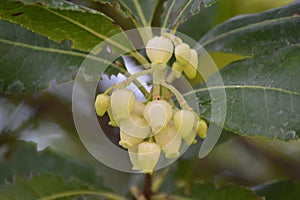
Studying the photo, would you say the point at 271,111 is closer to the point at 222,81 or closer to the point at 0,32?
the point at 222,81

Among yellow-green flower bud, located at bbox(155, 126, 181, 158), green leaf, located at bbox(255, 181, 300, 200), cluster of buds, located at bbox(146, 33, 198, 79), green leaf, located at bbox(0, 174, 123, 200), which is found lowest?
green leaf, located at bbox(255, 181, 300, 200)

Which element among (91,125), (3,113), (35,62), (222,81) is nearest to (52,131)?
(3,113)

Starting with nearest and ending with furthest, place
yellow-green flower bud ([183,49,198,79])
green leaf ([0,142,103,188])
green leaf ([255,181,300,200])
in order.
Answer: yellow-green flower bud ([183,49,198,79]), green leaf ([255,181,300,200]), green leaf ([0,142,103,188])

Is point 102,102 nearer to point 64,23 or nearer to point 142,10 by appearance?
point 64,23

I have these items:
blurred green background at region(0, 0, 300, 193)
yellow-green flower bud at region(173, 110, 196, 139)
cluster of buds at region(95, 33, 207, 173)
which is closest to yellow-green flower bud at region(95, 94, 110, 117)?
cluster of buds at region(95, 33, 207, 173)

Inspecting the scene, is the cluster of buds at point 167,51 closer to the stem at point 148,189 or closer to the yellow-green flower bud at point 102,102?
the yellow-green flower bud at point 102,102

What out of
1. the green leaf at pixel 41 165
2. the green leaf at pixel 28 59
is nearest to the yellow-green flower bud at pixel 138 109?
the green leaf at pixel 28 59

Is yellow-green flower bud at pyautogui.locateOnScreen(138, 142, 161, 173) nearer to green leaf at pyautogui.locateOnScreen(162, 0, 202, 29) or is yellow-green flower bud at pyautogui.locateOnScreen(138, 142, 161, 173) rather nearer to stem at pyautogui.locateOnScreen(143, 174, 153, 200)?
green leaf at pyautogui.locateOnScreen(162, 0, 202, 29)
